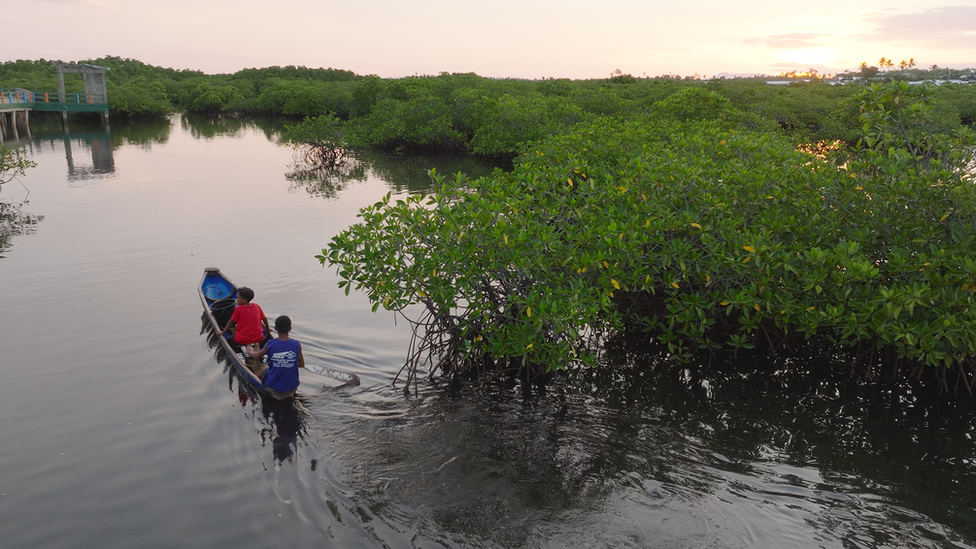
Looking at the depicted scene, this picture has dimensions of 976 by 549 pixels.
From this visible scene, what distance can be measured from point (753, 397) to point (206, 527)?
23.5ft

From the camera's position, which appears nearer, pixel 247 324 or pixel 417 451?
pixel 417 451

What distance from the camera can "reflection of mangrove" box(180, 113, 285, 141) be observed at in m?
48.0

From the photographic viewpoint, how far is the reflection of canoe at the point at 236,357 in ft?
28.8

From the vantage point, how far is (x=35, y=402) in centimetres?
862

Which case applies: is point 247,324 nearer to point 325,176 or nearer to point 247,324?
point 247,324

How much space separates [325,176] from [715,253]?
24.2 meters

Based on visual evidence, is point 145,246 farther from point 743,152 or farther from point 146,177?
point 743,152

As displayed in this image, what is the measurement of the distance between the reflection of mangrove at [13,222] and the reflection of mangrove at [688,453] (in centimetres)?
1397

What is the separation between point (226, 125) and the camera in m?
56.4

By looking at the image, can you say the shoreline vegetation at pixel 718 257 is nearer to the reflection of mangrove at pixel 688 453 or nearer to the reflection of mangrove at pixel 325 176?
the reflection of mangrove at pixel 688 453

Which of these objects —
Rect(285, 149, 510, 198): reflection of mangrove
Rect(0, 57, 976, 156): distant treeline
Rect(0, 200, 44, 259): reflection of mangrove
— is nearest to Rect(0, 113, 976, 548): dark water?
Rect(0, 57, 976, 156): distant treeline

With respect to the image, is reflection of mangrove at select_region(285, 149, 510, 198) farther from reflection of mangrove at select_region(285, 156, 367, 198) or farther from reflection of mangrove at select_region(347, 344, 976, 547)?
reflection of mangrove at select_region(347, 344, 976, 547)

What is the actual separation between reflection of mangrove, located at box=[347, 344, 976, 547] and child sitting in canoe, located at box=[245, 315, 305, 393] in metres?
1.26

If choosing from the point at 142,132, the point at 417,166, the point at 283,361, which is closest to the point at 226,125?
the point at 142,132
